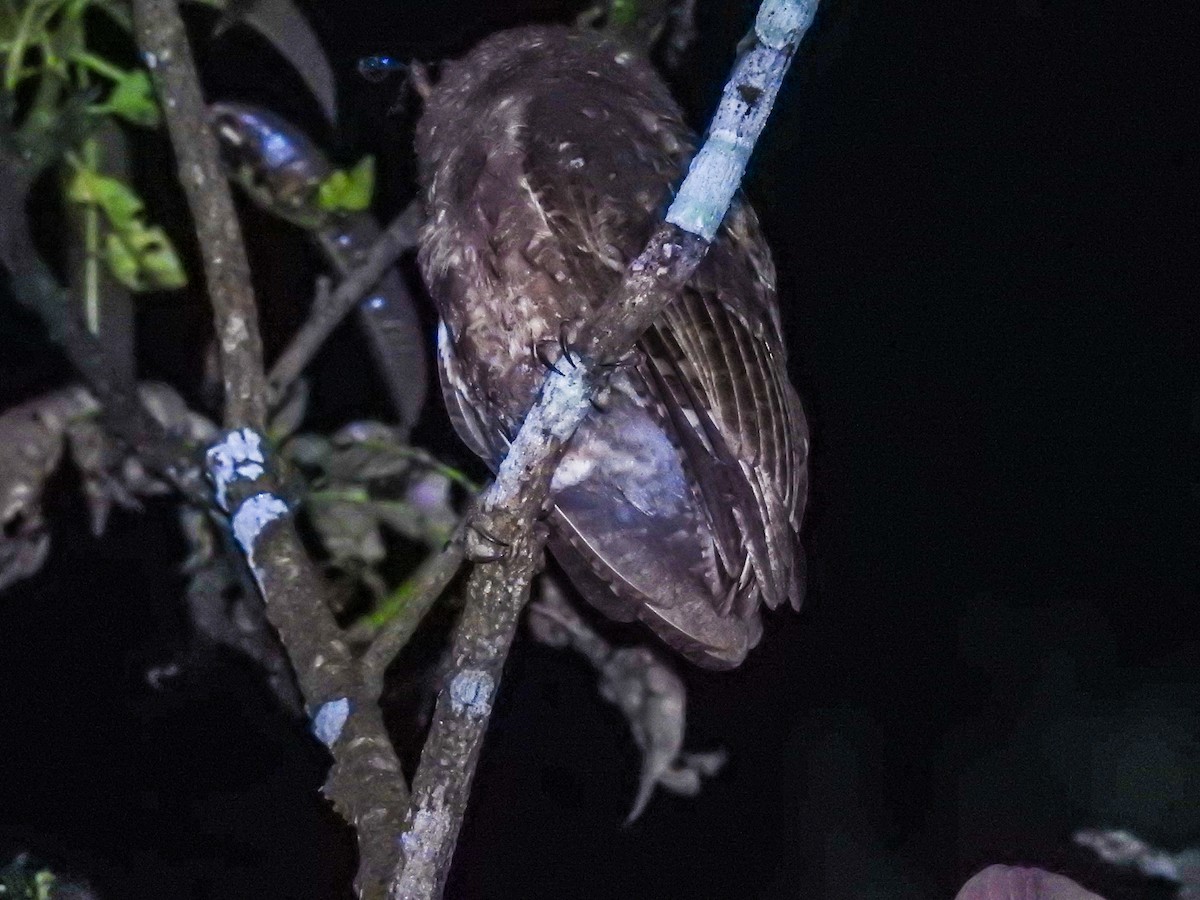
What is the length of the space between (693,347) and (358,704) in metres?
0.41

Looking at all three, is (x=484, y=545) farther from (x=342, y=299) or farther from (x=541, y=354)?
(x=342, y=299)

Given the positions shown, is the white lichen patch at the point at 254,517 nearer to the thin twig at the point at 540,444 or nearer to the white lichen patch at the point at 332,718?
the white lichen patch at the point at 332,718

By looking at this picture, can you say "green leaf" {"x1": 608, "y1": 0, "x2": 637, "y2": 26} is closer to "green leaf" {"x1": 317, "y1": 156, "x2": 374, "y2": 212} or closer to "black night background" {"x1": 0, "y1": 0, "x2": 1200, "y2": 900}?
"black night background" {"x1": 0, "y1": 0, "x2": 1200, "y2": 900}

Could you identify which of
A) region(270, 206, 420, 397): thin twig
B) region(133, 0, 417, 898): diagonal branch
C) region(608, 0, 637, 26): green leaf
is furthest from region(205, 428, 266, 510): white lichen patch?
region(608, 0, 637, 26): green leaf

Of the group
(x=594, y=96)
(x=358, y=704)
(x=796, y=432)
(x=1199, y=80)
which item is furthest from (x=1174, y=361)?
(x=358, y=704)

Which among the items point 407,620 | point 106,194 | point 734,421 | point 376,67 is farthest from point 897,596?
point 106,194

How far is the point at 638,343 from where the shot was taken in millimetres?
997

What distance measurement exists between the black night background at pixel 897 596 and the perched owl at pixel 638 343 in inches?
7.1

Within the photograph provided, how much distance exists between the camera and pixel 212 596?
133 cm

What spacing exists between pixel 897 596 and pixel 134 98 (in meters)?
0.91

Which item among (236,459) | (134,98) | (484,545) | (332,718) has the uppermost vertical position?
(134,98)

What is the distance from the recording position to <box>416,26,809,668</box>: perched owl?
3.34ft

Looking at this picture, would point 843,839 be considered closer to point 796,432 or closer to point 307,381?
point 796,432

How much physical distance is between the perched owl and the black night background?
182mm
